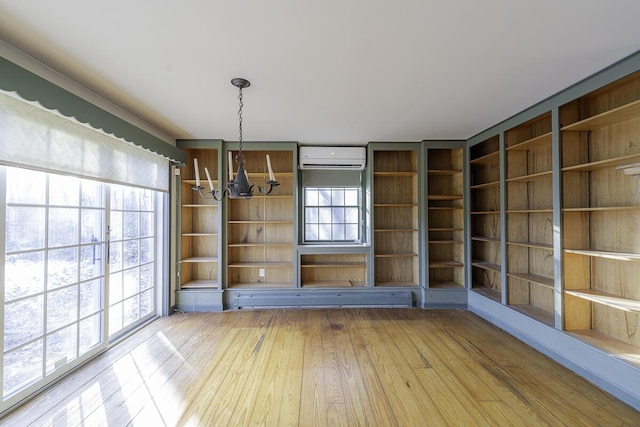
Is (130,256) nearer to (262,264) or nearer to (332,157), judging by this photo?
(262,264)

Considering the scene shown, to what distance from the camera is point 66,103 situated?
2066 millimetres

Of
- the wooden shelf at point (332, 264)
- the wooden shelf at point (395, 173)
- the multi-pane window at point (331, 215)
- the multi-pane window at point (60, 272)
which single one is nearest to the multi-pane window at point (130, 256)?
the multi-pane window at point (60, 272)

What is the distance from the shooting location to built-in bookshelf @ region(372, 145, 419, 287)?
4.41 meters

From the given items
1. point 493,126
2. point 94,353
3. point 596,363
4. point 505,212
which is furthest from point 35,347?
point 493,126

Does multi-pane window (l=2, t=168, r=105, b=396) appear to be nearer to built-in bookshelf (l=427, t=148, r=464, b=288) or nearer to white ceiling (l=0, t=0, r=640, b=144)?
white ceiling (l=0, t=0, r=640, b=144)

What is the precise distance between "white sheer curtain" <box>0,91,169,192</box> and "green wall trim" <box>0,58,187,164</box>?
11 centimetres

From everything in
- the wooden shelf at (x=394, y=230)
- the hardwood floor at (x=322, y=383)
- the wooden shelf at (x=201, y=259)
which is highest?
the wooden shelf at (x=394, y=230)

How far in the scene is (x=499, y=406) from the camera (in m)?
1.97

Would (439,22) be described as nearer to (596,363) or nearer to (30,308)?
(596,363)

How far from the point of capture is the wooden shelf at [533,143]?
9.26ft

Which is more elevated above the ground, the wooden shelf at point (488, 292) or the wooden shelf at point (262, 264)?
the wooden shelf at point (262, 264)

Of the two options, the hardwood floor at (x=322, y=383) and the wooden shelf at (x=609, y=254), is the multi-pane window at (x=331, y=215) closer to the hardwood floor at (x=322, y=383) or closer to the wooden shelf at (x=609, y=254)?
the hardwood floor at (x=322, y=383)

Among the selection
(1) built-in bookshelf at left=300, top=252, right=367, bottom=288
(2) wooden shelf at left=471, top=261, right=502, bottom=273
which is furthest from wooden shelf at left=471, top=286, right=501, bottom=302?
(1) built-in bookshelf at left=300, top=252, right=367, bottom=288

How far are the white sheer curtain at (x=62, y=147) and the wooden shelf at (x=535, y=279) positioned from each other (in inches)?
174
